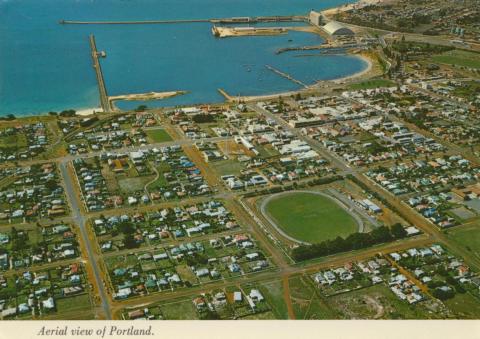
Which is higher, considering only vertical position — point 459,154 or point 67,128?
point 67,128

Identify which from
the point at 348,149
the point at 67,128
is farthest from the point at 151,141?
the point at 348,149

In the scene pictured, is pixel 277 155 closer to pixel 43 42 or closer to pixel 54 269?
pixel 54 269

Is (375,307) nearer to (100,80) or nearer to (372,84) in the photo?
(372,84)

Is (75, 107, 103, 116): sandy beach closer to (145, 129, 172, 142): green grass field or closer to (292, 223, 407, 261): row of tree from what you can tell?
(145, 129, 172, 142): green grass field

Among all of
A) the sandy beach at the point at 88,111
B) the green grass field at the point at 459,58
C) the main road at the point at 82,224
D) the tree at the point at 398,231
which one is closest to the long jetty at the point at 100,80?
the sandy beach at the point at 88,111

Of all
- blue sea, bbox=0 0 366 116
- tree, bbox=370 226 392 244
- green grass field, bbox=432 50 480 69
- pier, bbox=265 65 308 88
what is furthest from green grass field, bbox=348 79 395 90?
tree, bbox=370 226 392 244

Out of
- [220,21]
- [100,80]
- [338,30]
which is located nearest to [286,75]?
[100,80]
